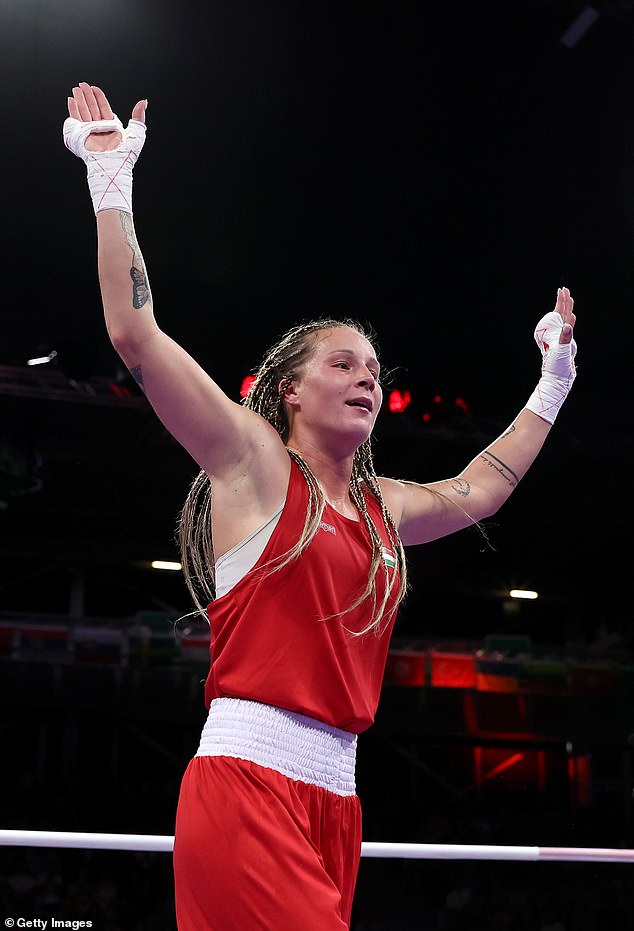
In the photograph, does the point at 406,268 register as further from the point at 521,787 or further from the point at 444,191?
the point at 521,787

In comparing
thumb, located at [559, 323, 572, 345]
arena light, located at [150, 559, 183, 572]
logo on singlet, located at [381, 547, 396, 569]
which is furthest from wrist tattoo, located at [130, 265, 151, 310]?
arena light, located at [150, 559, 183, 572]

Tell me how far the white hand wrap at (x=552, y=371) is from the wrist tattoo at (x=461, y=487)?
24 centimetres

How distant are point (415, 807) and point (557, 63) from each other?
6361mm

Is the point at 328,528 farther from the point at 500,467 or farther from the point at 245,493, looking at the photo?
the point at 500,467

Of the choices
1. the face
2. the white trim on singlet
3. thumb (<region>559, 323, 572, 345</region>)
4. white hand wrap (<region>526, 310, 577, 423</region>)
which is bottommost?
the white trim on singlet

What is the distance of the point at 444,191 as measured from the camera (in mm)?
4609

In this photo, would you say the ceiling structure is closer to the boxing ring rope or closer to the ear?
the boxing ring rope

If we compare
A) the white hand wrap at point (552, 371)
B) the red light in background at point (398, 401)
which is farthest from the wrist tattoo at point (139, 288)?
the red light in background at point (398, 401)

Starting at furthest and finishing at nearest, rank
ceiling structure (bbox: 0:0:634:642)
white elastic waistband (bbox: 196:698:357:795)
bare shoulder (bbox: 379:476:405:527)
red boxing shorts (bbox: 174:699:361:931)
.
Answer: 1. ceiling structure (bbox: 0:0:634:642)
2. bare shoulder (bbox: 379:476:405:527)
3. white elastic waistband (bbox: 196:698:357:795)
4. red boxing shorts (bbox: 174:699:361:931)

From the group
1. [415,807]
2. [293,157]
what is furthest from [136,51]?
[415,807]

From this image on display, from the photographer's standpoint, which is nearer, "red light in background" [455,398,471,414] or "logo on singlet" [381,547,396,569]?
"logo on singlet" [381,547,396,569]

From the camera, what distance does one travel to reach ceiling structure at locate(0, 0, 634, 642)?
3.88 metres

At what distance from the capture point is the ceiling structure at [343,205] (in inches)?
153

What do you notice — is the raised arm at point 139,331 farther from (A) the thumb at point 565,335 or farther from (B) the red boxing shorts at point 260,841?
(A) the thumb at point 565,335
